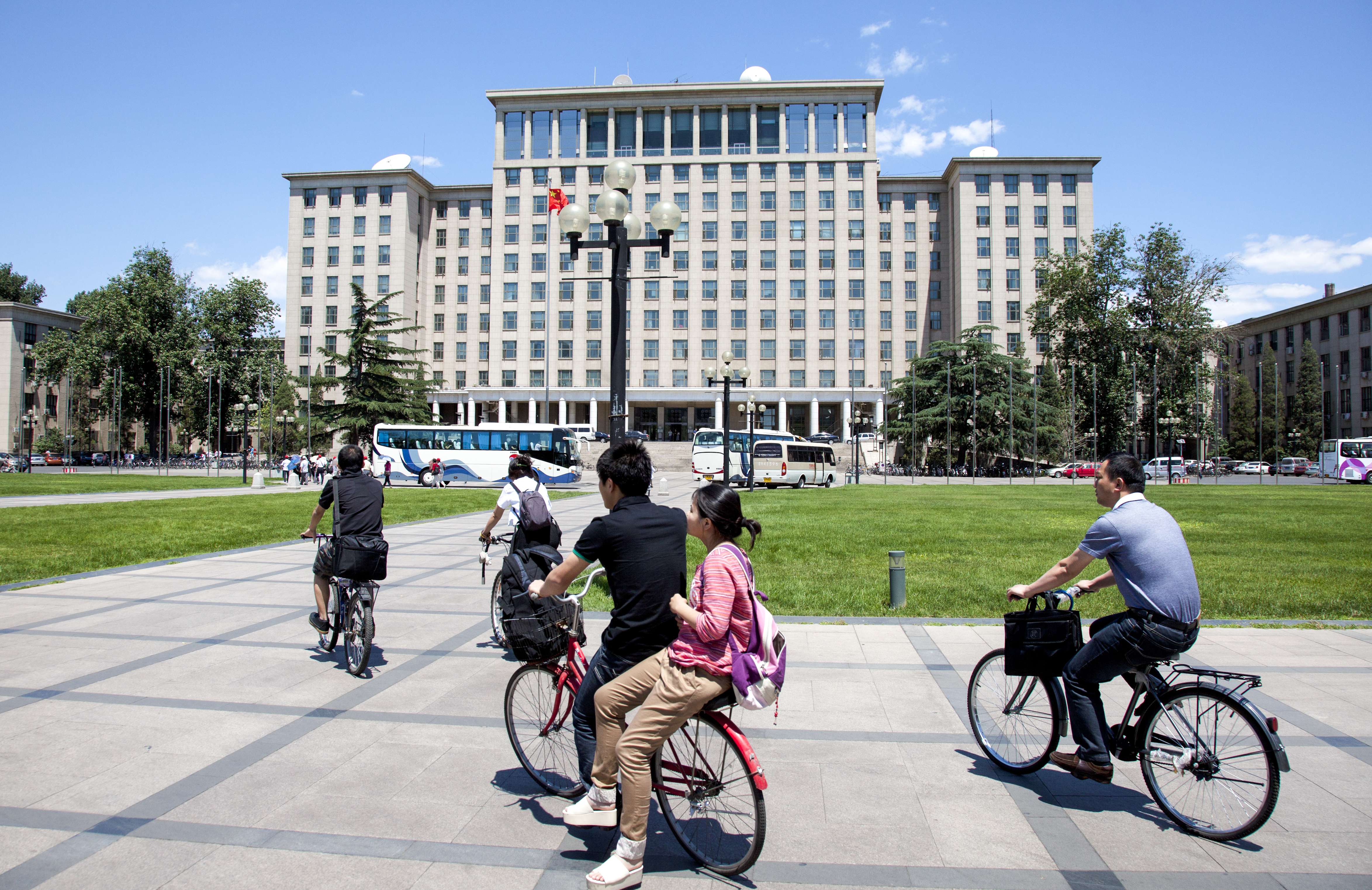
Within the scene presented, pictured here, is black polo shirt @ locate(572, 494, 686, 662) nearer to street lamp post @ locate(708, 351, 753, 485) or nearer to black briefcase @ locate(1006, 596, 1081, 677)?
black briefcase @ locate(1006, 596, 1081, 677)

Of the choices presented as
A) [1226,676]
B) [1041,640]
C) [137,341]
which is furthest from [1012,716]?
[137,341]

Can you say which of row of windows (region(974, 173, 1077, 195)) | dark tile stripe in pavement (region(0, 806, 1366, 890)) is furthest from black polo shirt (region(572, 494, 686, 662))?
row of windows (region(974, 173, 1077, 195))

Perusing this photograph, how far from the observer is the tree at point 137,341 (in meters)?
72.8

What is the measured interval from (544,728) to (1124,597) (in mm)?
2981

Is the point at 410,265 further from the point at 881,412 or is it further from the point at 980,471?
the point at 980,471

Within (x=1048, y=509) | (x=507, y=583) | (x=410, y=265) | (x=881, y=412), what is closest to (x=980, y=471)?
(x=881, y=412)

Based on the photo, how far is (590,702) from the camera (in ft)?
12.0

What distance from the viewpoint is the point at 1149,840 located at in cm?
388

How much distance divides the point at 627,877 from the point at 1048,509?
80.6 feet

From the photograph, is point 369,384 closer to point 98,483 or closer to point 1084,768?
point 98,483

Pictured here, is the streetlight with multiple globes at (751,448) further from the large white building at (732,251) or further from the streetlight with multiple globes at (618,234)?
the large white building at (732,251)

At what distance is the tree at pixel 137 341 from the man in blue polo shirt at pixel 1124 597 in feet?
274

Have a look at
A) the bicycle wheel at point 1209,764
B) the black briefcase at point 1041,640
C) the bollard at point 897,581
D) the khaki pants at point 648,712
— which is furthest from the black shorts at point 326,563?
the bicycle wheel at point 1209,764

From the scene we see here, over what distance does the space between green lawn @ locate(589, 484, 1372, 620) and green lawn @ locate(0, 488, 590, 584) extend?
8.73m
